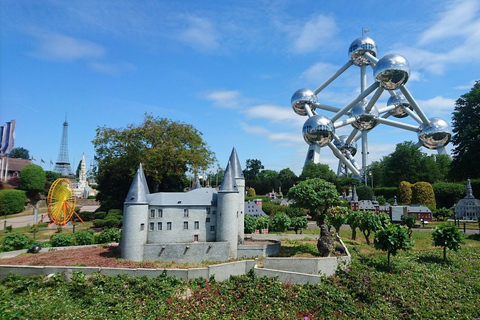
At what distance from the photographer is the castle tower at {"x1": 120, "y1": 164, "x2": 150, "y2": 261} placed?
2530cm

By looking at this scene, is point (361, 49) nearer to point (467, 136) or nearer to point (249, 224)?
point (467, 136)

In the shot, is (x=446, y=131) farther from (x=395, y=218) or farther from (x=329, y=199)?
(x=329, y=199)

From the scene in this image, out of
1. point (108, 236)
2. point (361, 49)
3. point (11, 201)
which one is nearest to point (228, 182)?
point (108, 236)

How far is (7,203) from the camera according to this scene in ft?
182

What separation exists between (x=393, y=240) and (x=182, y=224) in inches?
640

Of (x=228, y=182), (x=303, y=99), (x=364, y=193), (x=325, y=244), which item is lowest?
(x=325, y=244)

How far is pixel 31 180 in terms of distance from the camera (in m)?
62.0

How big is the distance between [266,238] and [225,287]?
1170 cm

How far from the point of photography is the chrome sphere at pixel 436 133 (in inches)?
2588

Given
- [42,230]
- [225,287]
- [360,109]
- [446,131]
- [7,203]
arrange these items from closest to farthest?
[225,287] < [42,230] < [7,203] < [446,131] < [360,109]

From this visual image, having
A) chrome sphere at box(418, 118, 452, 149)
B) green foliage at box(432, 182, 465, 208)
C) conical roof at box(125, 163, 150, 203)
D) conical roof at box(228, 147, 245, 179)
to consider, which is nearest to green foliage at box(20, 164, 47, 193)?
conical roof at box(125, 163, 150, 203)

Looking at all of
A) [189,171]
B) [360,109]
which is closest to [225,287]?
[189,171]

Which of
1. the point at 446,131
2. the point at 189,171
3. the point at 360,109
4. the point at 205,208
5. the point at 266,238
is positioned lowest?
the point at 266,238

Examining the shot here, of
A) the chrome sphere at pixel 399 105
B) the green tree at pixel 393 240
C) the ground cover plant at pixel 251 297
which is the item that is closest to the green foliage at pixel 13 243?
the ground cover plant at pixel 251 297
